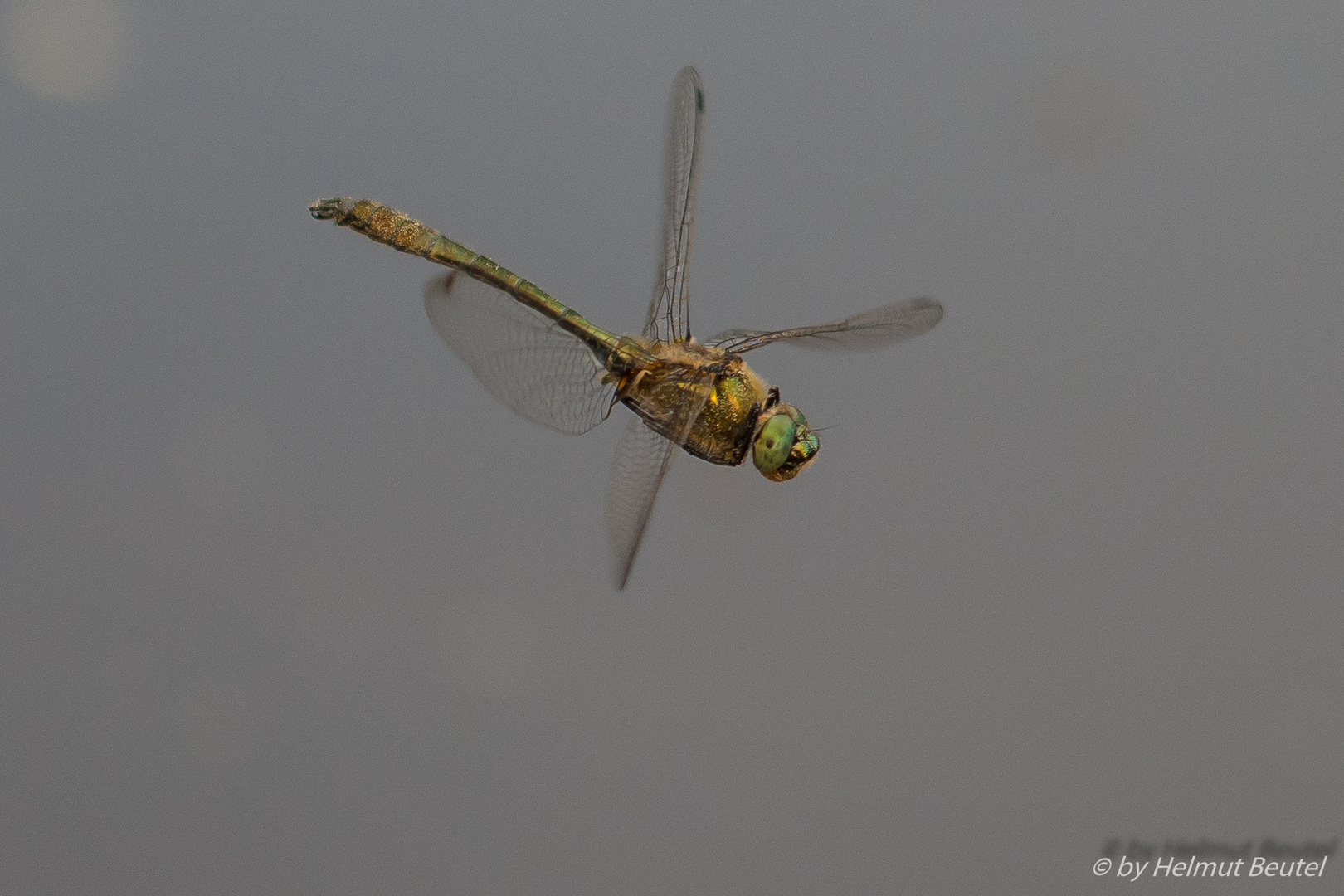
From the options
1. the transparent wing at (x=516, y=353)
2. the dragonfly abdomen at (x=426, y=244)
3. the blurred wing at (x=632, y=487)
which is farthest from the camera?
the dragonfly abdomen at (x=426, y=244)

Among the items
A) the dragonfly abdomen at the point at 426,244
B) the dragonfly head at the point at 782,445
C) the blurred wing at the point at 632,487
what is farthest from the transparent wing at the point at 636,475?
the dragonfly abdomen at the point at 426,244

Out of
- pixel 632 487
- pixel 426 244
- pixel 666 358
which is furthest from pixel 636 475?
pixel 426 244

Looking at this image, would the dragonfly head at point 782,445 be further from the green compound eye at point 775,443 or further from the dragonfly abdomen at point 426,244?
the dragonfly abdomen at point 426,244

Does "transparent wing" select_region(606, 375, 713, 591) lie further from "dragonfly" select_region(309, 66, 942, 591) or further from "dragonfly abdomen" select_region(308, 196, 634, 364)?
"dragonfly abdomen" select_region(308, 196, 634, 364)

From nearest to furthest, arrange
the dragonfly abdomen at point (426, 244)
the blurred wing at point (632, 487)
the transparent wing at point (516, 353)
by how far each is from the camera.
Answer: the blurred wing at point (632, 487), the transparent wing at point (516, 353), the dragonfly abdomen at point (426, 244)

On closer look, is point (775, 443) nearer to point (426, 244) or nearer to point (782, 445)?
point (782, 445)
